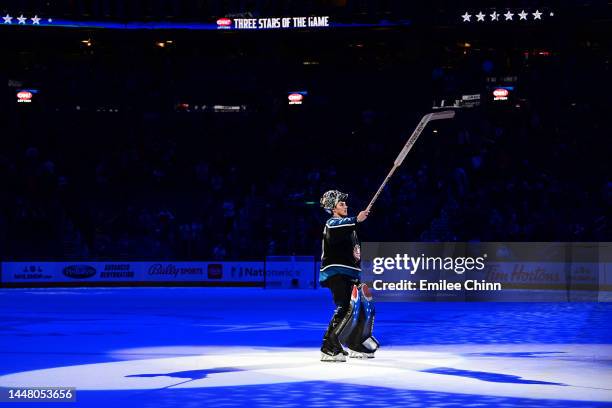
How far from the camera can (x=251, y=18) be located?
38938mm

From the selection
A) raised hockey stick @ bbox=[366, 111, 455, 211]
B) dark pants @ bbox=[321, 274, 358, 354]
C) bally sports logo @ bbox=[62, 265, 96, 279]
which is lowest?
dark pants @ bbox=[321, 274, 358, 354]

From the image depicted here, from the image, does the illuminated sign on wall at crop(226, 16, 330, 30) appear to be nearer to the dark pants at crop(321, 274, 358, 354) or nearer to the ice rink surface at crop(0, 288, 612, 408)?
the ice rink surface at crop(0, 288, 612, 408)

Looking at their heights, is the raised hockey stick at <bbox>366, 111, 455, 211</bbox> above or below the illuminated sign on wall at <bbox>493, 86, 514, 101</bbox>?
below

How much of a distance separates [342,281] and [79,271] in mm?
20762

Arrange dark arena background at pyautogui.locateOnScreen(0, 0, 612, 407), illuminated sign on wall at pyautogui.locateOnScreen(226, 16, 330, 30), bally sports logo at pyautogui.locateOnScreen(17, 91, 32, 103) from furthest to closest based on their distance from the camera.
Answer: bally sports logo at pyautogui.locateOnScreen(17, 91, 32, 103) → illuminated sign on wall at pyautogui.locateOnScreen(226, 16, 330, 30) → dark arena background at pyautogui.locateOnScreen(0, 0, 612, 407)

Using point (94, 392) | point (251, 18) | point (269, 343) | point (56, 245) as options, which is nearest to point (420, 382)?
point (94, 392)

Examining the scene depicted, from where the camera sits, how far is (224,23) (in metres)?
39.3

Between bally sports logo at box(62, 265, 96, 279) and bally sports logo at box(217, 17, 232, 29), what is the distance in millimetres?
11265

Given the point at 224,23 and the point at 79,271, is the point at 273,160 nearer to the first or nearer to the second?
the point at 224,23

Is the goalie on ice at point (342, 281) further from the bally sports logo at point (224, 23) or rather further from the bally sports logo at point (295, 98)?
the bally sports logo at point (295, 98)

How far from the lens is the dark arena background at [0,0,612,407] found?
2842cm

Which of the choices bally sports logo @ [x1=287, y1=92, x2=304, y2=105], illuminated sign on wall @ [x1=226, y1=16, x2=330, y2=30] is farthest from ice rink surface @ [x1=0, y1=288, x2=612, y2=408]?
bally sports logo @ [x1=287, y1=92, x2=304, y2=105]

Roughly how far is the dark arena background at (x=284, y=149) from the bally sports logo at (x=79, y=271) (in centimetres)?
9

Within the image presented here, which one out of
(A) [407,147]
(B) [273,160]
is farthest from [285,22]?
(A) [407,147]
